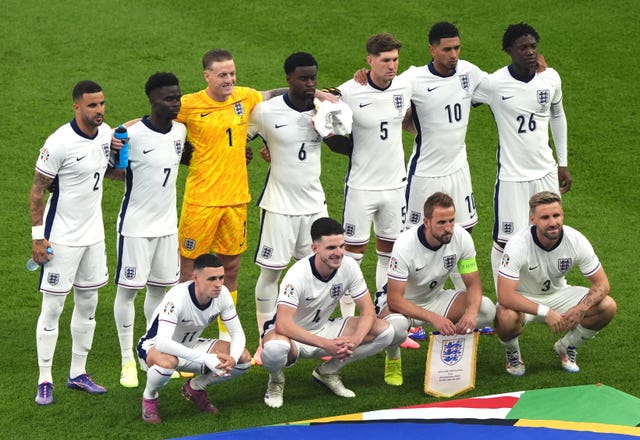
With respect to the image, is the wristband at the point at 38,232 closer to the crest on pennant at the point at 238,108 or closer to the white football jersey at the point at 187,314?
the white football jersey at the point at 187,314

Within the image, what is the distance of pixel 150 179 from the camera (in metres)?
8.88

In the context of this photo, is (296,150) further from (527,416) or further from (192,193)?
(527,416)

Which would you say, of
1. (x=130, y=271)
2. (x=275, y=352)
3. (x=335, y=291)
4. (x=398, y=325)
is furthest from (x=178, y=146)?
(x=398, y=325)

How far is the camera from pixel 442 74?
32.0 ft

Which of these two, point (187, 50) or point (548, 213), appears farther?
point (187, 50)

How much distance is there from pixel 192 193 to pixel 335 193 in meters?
3.71

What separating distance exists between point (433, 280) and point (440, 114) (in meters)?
1.42

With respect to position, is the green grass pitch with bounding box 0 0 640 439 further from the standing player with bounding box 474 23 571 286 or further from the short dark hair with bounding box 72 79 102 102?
the short dark hair with bounding box 72 79 102 102

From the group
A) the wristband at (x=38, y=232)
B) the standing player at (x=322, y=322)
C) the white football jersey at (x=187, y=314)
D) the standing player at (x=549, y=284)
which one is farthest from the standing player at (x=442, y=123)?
the wristband at (x=38, y=232)

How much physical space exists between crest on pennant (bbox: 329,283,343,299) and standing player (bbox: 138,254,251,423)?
709 mm

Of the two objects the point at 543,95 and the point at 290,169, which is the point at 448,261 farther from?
the point at 543,95

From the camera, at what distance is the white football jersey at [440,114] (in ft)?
31.9

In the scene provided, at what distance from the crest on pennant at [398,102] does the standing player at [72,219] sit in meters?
2.21

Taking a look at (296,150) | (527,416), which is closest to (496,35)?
(296,150)
